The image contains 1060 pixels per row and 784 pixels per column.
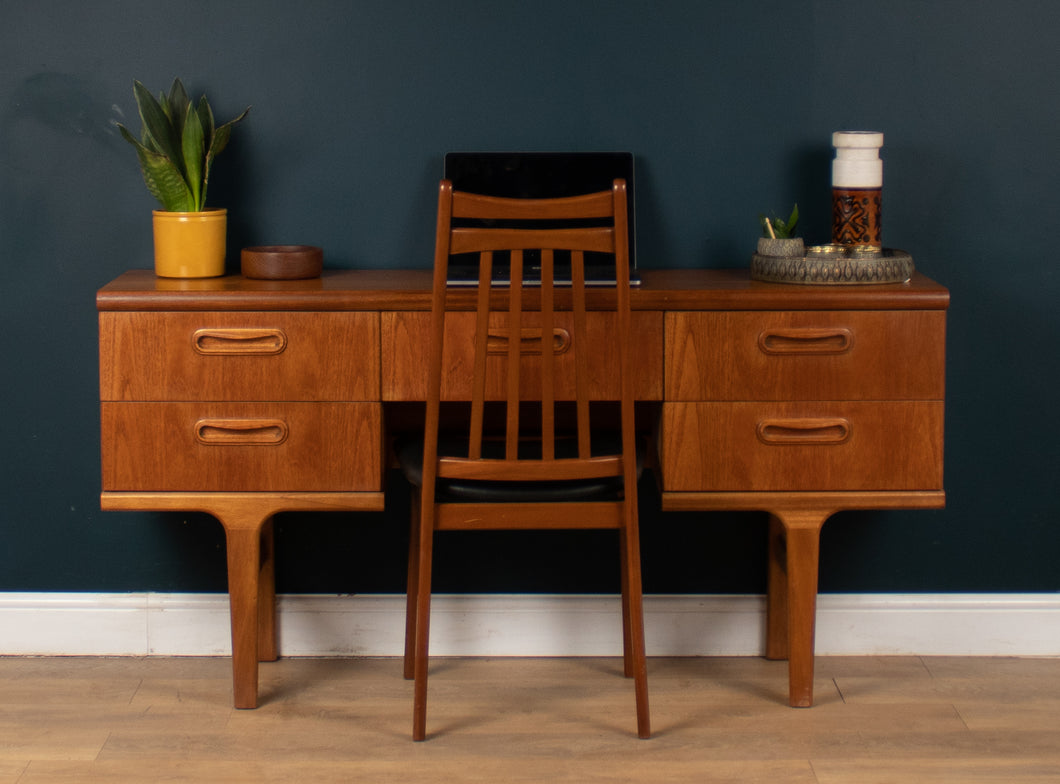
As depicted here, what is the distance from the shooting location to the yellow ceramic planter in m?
2.55

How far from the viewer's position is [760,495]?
8.01ft

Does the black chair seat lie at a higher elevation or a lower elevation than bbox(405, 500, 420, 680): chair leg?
higher

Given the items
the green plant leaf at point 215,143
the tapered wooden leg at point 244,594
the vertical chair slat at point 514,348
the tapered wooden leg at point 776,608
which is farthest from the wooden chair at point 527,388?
the green plant leaf at point 215,143

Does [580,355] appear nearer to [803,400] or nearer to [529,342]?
[529,342]

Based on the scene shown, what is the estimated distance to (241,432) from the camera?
2412 millimetres

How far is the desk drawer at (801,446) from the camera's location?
2404 millimetres

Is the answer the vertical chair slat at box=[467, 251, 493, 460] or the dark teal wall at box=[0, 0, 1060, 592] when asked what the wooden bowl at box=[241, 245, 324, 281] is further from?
the vertical chair slat at box=[467, 251, 493, 460]

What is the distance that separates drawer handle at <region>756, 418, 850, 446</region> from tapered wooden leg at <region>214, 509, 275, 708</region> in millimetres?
938

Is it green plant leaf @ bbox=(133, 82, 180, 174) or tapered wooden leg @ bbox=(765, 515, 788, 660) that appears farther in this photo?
tapered wooden leg @ bbox=(765, 515, 788, 660)

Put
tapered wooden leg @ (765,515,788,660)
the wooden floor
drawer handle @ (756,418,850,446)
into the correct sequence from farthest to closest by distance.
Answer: tapered wooden leg @ (765,515,788,660) < drawer handle @ (756,418,850,446) < the wooden floor

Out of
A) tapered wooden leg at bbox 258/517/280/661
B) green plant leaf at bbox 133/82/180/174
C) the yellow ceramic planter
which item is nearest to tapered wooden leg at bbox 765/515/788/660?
tapered wooden leg at bbox 258/517/280/661

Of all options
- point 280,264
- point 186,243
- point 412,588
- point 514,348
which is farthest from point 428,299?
point 412,588

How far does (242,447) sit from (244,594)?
0.30 meters

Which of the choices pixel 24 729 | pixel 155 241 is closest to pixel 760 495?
pixel 155 241
